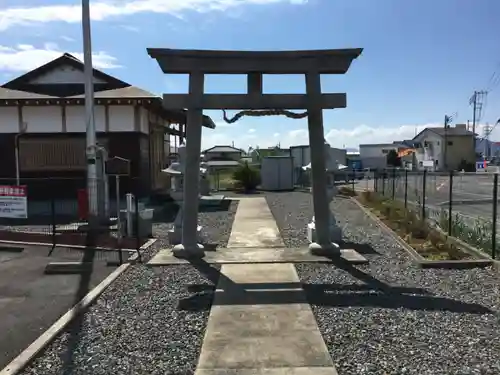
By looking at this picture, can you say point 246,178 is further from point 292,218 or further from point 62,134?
point 292,218

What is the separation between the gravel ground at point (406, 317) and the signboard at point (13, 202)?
22.1 feet

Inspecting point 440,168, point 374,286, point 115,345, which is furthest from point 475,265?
point 440,168

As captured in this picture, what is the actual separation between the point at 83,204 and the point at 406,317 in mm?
11427

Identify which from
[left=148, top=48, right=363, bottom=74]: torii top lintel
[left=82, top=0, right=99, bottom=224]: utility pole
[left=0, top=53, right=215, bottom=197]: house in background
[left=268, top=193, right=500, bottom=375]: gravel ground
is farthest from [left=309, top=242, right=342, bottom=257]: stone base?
[left=0, top=53, right=215, bottom=197]: house in background

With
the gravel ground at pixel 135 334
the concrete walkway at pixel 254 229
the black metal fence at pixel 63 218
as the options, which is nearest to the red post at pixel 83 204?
the black metal fence at pixel 63 218

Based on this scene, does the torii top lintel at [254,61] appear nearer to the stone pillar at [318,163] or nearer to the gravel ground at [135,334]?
the stone pillar at [318,163]

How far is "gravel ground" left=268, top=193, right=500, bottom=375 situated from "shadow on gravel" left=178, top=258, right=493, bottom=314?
0.5 inches

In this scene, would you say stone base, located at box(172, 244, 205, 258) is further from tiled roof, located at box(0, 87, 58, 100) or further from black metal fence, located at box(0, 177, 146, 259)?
tiled roof, located at box(0, 87, 58, 100)

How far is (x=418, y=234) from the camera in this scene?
481 inches

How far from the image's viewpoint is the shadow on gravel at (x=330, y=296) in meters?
6.64

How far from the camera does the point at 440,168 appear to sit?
78.0 m

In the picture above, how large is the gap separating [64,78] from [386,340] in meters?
19.7

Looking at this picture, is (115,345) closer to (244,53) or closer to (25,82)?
(244,53)

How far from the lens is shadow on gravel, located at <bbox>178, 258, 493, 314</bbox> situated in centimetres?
664
